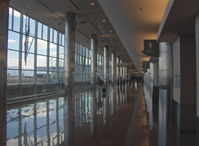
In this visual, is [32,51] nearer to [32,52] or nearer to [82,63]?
[32,52]

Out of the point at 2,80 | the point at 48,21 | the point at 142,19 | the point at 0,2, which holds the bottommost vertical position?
the point at 2,80

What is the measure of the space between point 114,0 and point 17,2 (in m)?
12.8

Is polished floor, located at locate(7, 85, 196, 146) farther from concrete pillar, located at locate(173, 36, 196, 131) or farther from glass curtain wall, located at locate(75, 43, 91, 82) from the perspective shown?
glass curtain wall, located at locate(75, 43, 91, 82)

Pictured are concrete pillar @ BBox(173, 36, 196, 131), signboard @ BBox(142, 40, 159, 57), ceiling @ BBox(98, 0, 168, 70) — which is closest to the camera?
concrete pillar @ BBox(173, 36, 196, 131)

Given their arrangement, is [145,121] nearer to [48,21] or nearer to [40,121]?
[40,121]

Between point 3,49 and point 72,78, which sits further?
point 72,78

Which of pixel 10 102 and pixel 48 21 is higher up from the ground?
pixel 48 21

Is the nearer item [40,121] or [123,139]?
[123,139]

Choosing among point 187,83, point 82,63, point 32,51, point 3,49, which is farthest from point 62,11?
point 82,63

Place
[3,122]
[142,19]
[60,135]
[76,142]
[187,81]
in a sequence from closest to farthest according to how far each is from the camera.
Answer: [76,142] < [60,135] < [187,81] < [3,122] < [142,19]

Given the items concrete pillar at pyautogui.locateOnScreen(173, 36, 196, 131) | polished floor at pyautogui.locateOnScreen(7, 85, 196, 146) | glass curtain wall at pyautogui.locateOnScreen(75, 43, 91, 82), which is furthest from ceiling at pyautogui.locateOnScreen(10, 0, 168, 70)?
polished floor at pyautogui.locateOnScreen(7, 85, 196, 146)

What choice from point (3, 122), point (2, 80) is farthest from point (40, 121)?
point (2, 80)

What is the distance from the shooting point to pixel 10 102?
18.9 m

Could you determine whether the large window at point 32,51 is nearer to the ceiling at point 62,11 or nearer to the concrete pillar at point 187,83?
the ceiling at point 62,11
